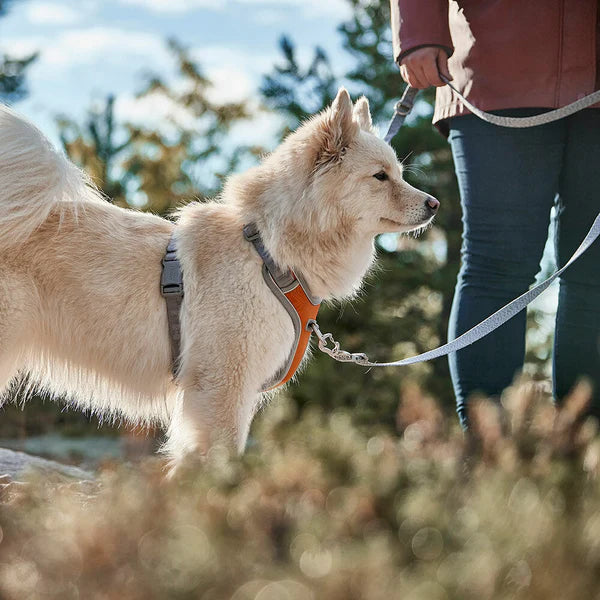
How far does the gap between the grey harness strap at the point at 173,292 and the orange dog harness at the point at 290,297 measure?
300 mm

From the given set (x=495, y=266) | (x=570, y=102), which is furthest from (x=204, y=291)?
(x=570, y=102)

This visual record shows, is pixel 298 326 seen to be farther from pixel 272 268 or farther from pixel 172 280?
pixel 172 280

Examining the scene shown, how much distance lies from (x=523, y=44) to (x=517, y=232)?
2.09 feet

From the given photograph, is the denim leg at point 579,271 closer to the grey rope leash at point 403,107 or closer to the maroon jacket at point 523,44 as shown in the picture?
the maroon jacket at point 523,44

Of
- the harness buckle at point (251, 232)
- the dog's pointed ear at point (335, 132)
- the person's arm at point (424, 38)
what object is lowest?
the harness buckle at point (251, 232)

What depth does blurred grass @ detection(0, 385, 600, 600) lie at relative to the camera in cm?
88

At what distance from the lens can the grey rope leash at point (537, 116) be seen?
2.47 metres

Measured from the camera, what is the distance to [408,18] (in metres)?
2.67

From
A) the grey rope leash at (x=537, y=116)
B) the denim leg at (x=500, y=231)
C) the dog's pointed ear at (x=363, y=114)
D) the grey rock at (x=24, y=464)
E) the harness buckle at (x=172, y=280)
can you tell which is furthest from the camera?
the grey rock at (x=24, y=464)

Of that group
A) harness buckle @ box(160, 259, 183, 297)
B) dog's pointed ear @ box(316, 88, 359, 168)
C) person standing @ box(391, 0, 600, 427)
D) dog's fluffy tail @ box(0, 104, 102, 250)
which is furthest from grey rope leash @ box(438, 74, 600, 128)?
dog's fluffy tail @ box(0, 104, 102, 250)

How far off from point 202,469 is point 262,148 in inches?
461

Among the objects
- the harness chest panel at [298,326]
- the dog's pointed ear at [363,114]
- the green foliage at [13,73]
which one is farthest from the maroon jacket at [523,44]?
the green foliage at [13,73]

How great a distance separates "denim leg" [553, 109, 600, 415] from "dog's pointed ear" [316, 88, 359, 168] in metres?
0.88

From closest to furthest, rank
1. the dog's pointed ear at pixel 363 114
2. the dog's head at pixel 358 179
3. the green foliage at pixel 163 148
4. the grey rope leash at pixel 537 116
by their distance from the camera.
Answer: the grey rope leash at pixel 537 116, the dog's head at pixel 358 179, the dog's pointed ear at pixel 363 114, the green foliage at pixel 163 148
